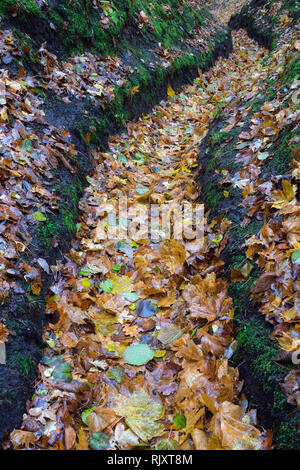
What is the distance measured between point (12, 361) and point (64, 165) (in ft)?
7.71

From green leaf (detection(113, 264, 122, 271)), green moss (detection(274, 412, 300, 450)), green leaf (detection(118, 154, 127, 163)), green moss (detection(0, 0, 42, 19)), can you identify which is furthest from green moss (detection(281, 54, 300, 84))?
green moss (detection(274, 412, 300, 450))

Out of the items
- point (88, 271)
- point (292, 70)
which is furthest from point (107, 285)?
point (292, 70)

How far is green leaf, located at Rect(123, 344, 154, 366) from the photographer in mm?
2455

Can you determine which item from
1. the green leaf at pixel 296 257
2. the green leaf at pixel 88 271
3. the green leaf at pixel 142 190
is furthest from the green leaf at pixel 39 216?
the green leaf at pixel 296 257

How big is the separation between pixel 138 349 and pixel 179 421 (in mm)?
623

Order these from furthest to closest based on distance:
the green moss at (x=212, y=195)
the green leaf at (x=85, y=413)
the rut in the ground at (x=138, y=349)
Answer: the green moss at (x=212, y=195) < the green leaf at (x=85, y=413) < the rut in the ground at (x=138, y=349)

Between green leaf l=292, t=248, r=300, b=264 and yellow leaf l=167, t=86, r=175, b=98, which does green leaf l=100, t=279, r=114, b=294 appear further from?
yellow leaf l=167, t=86, r=175, b=98

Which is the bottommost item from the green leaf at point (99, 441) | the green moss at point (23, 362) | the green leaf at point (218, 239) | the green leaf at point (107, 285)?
the green leaf at point (99, 441)

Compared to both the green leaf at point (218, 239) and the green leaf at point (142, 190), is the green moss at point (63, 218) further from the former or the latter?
the green leaf at point (218, 239)

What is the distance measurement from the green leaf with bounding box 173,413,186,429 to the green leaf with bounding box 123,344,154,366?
0.47m

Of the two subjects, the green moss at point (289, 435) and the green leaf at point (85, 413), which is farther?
the green leaf at point (85, 413)

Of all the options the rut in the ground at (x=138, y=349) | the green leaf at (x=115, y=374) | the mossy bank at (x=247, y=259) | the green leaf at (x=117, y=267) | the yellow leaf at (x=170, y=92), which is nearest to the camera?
the mossy bank at (x=247, y=259)

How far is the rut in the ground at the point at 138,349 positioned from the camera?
1.99 meters
